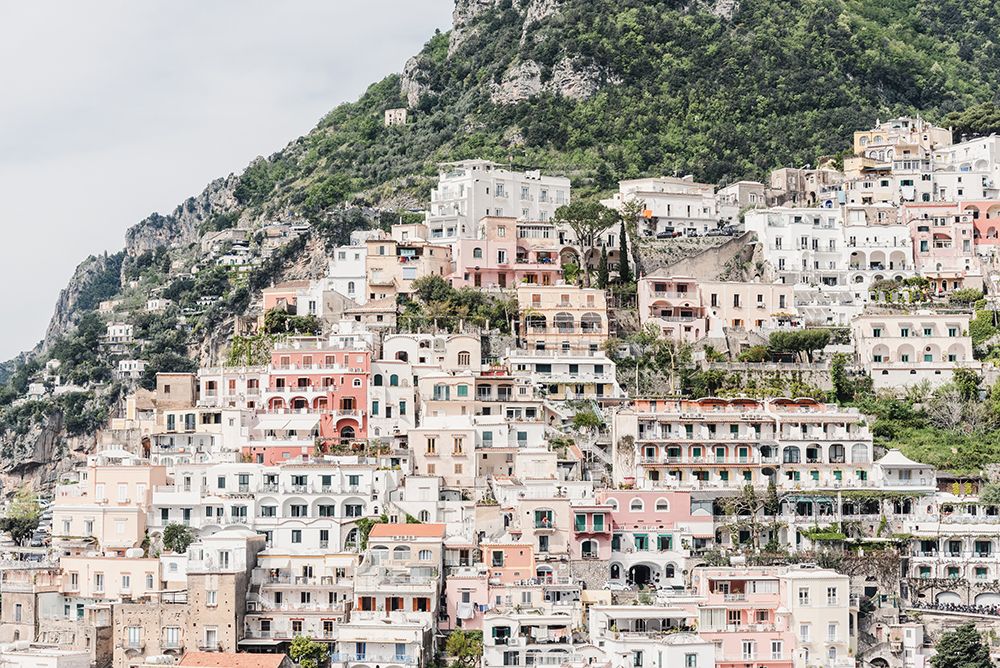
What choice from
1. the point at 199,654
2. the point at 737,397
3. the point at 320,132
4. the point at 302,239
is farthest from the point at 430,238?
the point at 320,132

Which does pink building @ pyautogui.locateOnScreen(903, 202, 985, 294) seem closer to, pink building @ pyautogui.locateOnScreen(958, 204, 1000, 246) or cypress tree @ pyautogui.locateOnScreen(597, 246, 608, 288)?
pink building @ pyautogui.locateOnScreen(958, 204, 1000, 246)

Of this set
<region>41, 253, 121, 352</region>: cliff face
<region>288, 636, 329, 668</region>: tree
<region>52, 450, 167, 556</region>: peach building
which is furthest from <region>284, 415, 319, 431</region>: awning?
<region>41, 253, 121, 352</region>: cliff face

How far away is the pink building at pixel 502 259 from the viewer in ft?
281

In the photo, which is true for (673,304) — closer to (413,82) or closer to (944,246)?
(944,246)

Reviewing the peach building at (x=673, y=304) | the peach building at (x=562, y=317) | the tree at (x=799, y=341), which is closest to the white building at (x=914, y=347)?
the tree at (x=799, y=341)

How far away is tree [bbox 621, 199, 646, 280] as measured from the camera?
89456 millimetres

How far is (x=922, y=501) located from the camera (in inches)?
2630

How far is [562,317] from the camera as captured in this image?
81062mm

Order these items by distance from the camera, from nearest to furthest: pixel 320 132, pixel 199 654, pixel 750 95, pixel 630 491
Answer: pixel 199 654 < pixel 630 491 < pixel 750 95 < pixel 320 132

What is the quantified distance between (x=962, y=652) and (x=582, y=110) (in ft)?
200

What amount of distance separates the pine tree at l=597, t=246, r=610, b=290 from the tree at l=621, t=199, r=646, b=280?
5.40 ft

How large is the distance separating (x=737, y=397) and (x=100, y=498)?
2663cm

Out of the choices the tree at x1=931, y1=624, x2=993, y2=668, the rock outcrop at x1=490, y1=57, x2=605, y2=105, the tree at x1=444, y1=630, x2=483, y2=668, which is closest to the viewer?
the tree at x1=444, y1=630, x2=483, y2=668

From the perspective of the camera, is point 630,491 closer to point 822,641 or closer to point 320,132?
point 822,641
